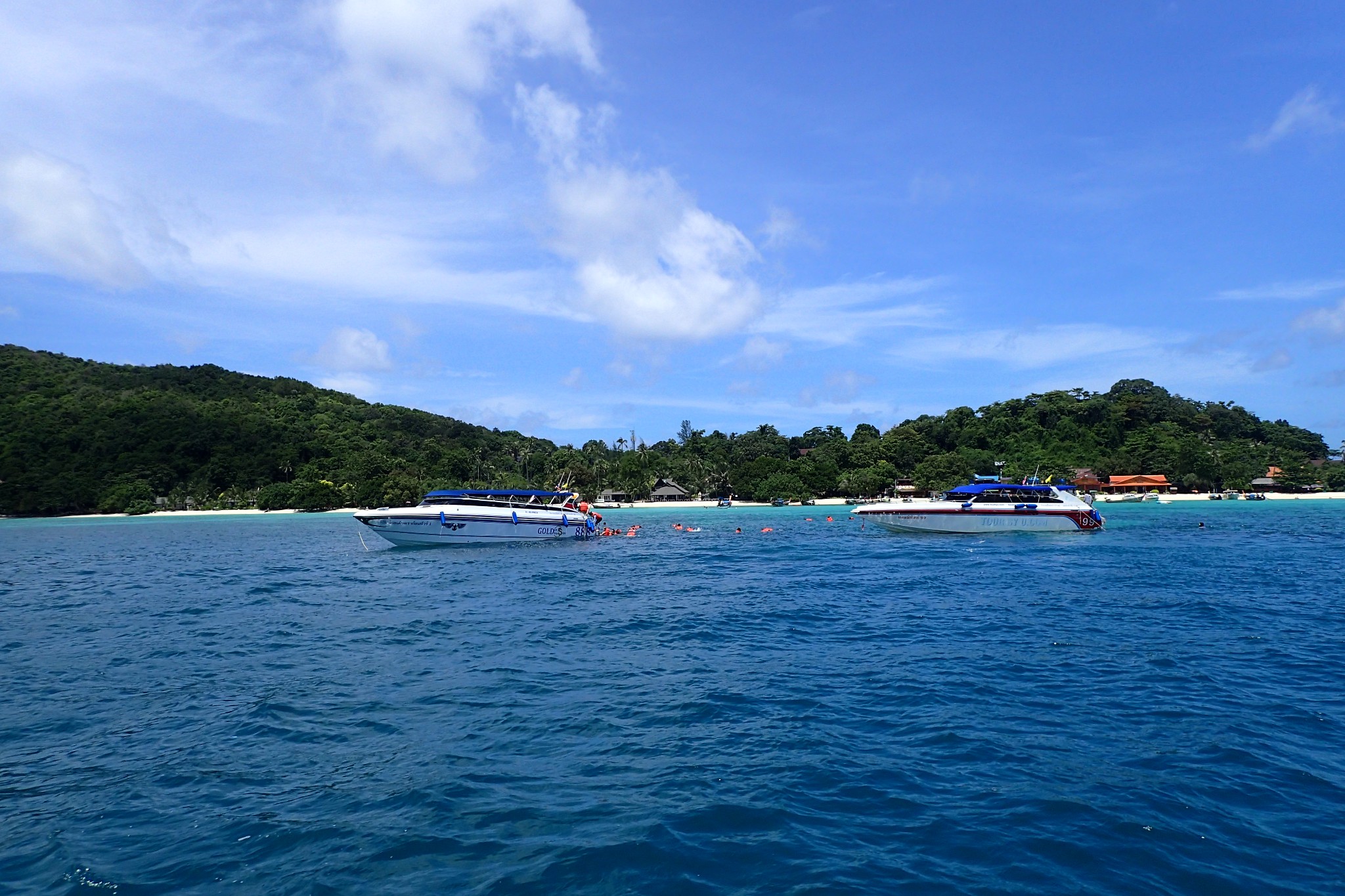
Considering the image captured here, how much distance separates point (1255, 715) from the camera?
36.1 feet

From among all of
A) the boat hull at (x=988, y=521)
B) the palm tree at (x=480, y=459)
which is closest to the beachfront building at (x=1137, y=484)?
the boat hull at (x=988, y=521)

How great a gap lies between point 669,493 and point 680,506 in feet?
34.8

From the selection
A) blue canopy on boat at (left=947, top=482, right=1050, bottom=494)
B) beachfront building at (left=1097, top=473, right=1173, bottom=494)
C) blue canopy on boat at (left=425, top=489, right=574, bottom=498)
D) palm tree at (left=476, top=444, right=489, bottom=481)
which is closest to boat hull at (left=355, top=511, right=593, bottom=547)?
blue canopy on boat at (left=425, top=489, right=574, bottom=498)

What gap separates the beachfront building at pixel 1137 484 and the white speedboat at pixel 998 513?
74.3 m

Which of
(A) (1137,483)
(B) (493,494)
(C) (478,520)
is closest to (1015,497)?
(B) (493,494)

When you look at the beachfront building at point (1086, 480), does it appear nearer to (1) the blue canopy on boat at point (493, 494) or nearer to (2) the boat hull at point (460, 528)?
(1) the blue canopy on boat at point (493, 494)

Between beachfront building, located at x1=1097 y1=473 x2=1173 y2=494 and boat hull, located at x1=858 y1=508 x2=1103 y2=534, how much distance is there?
7473 centimetres

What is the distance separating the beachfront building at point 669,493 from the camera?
129m

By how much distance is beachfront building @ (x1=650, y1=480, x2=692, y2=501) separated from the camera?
129m

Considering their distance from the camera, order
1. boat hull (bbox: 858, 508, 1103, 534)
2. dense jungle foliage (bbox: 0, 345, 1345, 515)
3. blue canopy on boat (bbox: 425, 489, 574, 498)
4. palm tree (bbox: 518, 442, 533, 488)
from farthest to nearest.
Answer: palm tree (bbox: 518, 442, 533, 488) → dense jungle foliage (bbox: 0, 345, 1345, 515) → boat hull (bbox: 858, 508, 1103, 534) → blue canopy on boat (bbox: 425, 489, 574, 498)

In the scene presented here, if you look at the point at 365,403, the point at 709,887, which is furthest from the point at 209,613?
the point at 365,403

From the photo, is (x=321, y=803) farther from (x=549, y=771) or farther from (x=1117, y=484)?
(x=1117, y=484)

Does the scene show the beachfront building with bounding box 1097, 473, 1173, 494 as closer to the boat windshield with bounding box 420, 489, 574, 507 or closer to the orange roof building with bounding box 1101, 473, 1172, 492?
the orange roof building with bounding box 1101, 473, 1172, 492

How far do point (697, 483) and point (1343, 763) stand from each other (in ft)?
398
